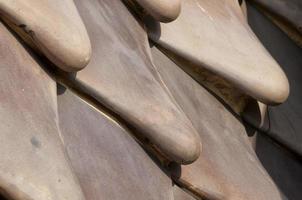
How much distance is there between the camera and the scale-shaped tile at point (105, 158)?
1.01m

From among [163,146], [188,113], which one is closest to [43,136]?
[163,146]

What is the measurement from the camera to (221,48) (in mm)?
1256

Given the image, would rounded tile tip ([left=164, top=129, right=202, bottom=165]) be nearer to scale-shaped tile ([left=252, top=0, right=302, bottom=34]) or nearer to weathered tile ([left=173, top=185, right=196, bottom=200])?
weathered tile ([left=173, top=185, right=196, bottom=200])

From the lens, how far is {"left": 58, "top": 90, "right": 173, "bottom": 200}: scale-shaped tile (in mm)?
1014

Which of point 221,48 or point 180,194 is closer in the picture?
point 180,194

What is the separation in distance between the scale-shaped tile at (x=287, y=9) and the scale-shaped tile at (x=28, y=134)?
0.49 metres

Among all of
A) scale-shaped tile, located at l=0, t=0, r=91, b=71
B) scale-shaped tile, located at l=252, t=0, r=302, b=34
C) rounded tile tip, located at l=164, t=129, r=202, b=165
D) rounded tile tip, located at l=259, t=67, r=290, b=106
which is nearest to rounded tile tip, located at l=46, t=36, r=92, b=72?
scale-shaped tile, located at l=0, t=0, r=91, b=71

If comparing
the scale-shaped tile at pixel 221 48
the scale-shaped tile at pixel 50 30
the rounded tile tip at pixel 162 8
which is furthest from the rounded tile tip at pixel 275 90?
the scale-shaped tile at pixel 50 30

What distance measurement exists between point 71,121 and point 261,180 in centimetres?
31

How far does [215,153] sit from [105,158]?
202mm

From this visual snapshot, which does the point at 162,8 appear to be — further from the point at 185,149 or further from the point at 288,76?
the point at 288,76

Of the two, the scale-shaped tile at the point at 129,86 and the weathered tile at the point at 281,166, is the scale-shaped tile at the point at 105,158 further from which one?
the weathered tile at the point at 281,166

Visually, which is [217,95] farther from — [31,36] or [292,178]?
[31,36]

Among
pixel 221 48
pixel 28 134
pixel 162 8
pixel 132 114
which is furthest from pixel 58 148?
pixel 221 48
